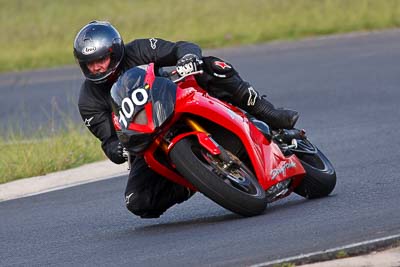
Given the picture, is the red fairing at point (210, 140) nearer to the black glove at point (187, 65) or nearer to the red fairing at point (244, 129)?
the red fairing at point (244, 129)

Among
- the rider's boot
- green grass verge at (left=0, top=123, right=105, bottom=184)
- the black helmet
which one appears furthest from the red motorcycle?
green grass verge at (left=0, top=123, right=105, bottom=184)

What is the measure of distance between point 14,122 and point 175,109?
29.8ft

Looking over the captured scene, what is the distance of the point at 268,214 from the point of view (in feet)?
25.8

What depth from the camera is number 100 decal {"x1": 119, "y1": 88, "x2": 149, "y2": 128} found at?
7.37m

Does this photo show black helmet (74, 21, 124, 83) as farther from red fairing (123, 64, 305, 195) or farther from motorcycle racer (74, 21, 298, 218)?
red fairing (123, 64, 305, 195)

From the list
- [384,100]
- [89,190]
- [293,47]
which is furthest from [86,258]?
[293,47]

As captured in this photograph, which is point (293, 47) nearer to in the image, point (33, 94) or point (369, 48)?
point (369, 48)

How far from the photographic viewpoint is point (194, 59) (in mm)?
7793

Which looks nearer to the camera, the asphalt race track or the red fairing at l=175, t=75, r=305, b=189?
the asphalt race track

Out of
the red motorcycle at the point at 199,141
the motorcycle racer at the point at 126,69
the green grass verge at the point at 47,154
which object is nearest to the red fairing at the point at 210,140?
the red motorcycle at the point at 199,141

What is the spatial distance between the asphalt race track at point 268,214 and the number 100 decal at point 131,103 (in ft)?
2.72

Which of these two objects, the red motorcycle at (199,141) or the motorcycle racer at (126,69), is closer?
the red motorcycle at (199,141)

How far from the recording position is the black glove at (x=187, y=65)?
7.73 meters

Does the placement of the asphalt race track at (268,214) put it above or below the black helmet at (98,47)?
below
